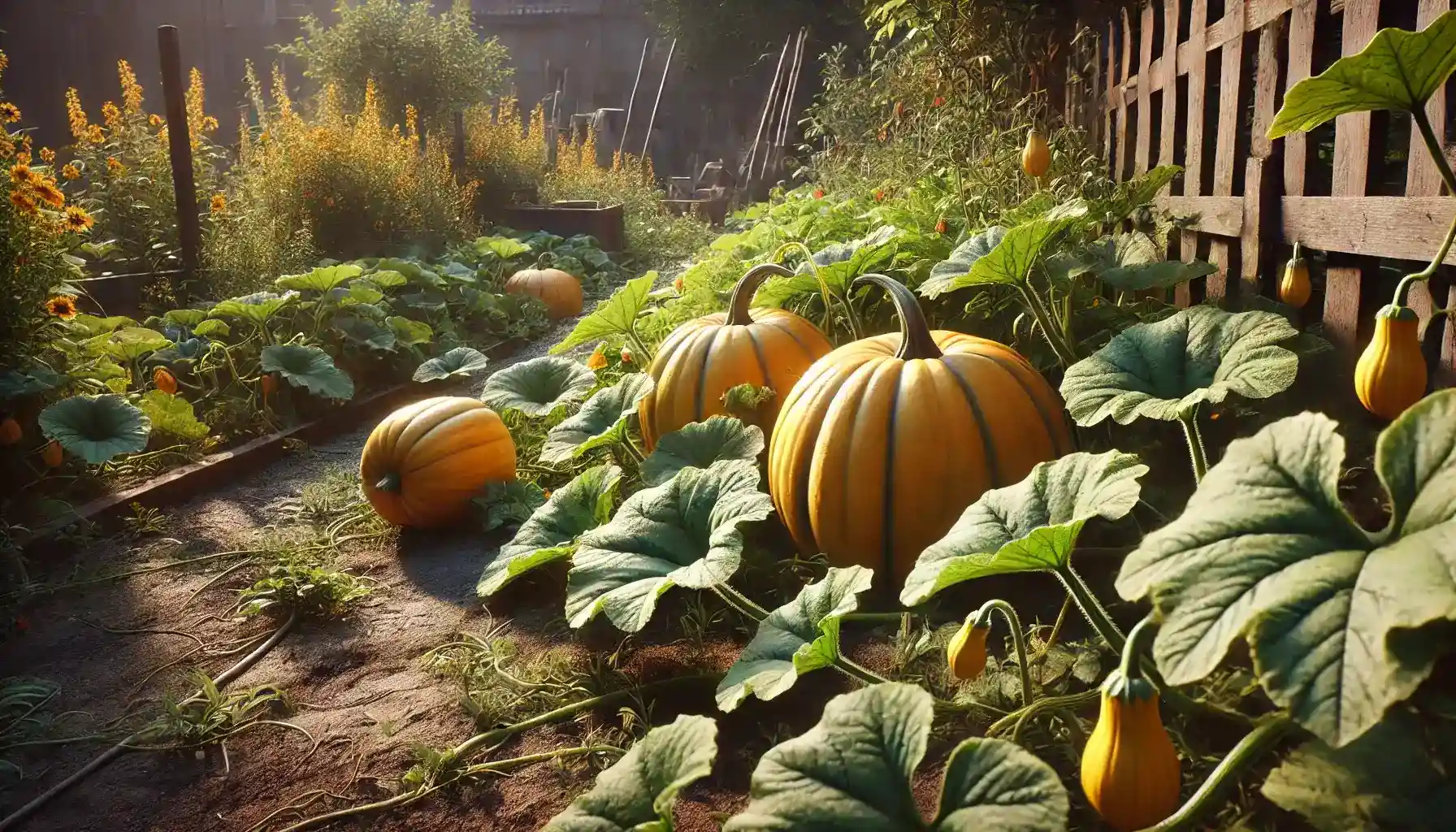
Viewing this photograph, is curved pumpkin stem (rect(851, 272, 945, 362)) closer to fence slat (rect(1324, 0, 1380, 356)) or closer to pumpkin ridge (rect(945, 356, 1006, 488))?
pumpkin ridge (rect(945, 356, 1006, 488))

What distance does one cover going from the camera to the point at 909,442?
6.61 ft

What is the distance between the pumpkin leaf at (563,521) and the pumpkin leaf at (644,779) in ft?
3.06

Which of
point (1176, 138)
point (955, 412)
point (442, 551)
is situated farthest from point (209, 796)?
point (1176, 138)

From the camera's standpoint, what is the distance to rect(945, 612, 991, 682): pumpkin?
1278mm

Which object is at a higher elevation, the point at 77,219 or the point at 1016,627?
the point at 77,219

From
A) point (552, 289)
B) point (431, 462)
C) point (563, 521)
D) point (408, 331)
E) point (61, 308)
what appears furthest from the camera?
point (552, 289)

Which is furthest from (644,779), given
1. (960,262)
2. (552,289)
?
(552,289)

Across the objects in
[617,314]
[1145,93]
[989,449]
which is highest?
[1145,93]

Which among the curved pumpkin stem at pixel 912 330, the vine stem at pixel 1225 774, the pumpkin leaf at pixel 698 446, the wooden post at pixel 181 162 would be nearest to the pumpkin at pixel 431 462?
the pumpkin leaf at pixel 698 446

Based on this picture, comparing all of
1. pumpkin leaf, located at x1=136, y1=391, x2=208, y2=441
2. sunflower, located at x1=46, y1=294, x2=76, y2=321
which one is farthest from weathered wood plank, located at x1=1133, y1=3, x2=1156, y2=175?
sunflower, located at x1=46, y1=294, x2=76, y2=321

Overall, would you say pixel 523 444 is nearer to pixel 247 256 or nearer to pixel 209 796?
pixel 209 796

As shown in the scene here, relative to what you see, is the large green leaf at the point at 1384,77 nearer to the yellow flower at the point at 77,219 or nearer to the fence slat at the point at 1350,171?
the fence slat at the point at 1350,171

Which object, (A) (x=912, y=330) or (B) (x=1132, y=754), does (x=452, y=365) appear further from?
(B) (x=1132, y=754)

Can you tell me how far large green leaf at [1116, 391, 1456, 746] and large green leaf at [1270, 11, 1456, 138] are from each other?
415 millimetres
